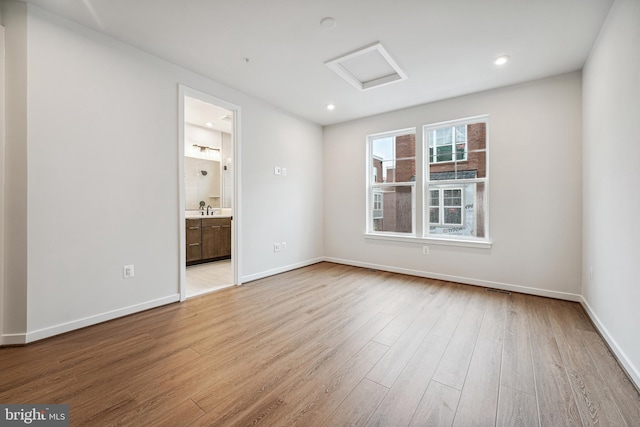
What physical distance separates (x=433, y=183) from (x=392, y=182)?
69cm

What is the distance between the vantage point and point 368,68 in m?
3.08

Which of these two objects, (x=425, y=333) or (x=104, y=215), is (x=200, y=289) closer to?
(x=104, y=215)

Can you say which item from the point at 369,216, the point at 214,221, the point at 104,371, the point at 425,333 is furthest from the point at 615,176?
the point at 214,221

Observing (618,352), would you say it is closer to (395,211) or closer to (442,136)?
(395,211)

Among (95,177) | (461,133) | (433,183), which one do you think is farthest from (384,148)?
(95,177)

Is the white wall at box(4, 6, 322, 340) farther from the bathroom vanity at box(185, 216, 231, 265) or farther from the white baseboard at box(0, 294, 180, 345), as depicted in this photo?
the bathroom vanity at box(185, 216, 231, 265)

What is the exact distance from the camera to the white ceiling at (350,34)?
207 centimetres

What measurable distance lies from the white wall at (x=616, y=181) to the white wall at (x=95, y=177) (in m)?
3.77

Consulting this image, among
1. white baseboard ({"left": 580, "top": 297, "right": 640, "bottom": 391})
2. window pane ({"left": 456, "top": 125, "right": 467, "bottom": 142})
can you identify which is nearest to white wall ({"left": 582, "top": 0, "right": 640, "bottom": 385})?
white baseboard ({"left": 580, "top": 297, "right": 640, "bottom": 391})

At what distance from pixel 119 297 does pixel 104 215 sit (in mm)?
812

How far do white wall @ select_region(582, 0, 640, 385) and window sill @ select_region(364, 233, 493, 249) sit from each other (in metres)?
1.06

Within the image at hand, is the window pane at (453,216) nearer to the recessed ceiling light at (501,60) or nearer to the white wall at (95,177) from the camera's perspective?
the recessed ceiling light at (501,60)

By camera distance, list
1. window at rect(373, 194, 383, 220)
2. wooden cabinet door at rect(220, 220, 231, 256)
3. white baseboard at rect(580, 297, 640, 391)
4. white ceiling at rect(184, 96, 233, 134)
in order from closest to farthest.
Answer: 1. white baseboard at rect(580, 297, 640, 391)
2. white ceiling at rect(184, 96, 233, 134)
3. window at rect(373, 194, 383, 220)
4. wooden cabinet door at rect(220, 220, 231, 256)

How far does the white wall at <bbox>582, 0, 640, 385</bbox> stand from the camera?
5.54ft
